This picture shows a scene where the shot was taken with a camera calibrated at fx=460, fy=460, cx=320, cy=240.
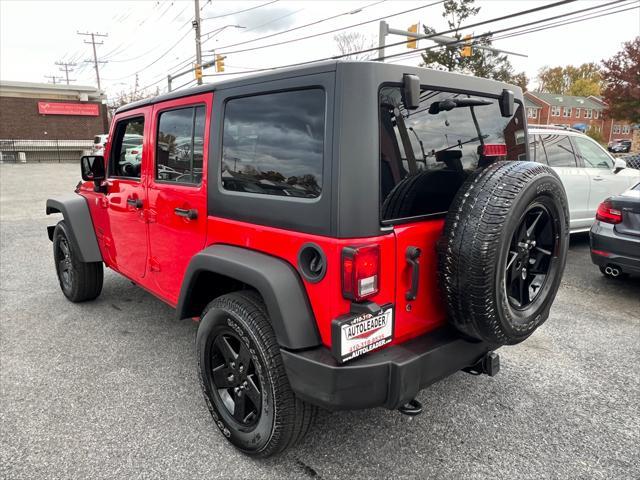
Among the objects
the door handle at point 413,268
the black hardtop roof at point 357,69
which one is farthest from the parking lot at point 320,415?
the black hardtop roof at point 357,69

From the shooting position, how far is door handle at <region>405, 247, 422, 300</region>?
2.11 metres

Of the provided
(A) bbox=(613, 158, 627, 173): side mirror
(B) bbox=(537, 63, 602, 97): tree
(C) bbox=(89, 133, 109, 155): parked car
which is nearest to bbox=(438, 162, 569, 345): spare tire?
(A) bbox=(613, 158, 627, 173): side mirror

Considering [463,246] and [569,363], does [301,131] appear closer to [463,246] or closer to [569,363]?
[463,246]

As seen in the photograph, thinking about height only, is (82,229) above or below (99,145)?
below

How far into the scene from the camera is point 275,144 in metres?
2.23

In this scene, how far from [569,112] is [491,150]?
274 ft

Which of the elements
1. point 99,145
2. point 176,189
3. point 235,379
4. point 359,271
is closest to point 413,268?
point 359,271

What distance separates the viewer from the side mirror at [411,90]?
198 cm

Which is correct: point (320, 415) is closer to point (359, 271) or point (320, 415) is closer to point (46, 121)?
point (359, 271)

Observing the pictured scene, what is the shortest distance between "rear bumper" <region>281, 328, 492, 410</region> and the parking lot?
58cm

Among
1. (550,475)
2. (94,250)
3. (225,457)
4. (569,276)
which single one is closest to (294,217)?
(225,457)

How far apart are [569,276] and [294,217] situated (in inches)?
190

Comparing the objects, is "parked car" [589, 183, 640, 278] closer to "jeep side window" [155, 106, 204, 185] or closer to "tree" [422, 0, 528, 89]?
"jeep side window" [155, 106, 204, 185]

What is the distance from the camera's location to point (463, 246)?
6.68 feet
